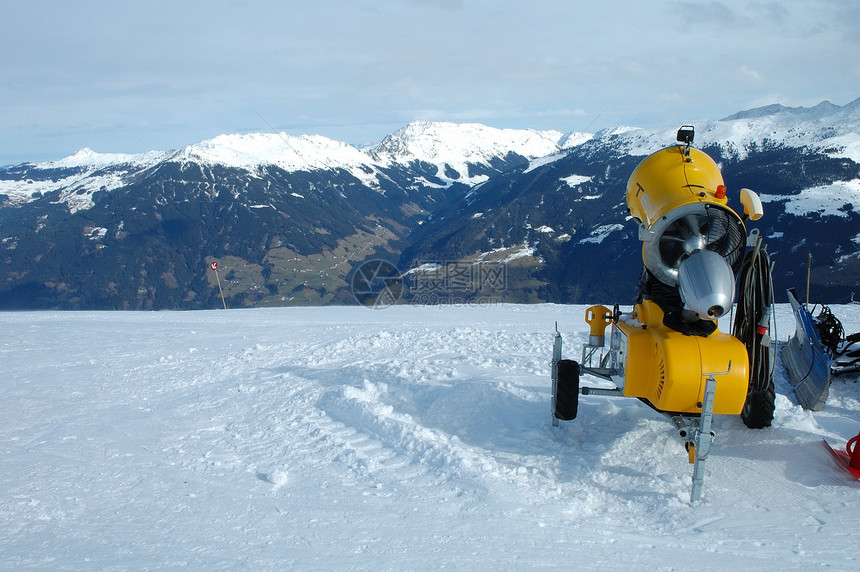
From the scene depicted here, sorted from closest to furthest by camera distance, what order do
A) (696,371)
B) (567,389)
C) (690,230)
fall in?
(696,371) → (690,230) → (567,389)

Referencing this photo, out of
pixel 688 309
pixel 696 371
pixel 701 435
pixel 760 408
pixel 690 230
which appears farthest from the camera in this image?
pixel 760 408

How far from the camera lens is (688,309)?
540cm

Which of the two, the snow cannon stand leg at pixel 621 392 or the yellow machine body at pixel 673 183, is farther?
the yellow machine body at pixel 673 183

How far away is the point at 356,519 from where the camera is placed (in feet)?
16.5

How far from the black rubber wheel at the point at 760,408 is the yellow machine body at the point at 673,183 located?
2.55 m

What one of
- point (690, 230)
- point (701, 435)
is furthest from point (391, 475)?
point (690, 230)

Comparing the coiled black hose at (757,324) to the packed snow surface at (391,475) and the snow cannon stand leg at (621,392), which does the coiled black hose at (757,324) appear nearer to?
the packed snow surface at (391,475)

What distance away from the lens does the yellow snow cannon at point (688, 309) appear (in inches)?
205

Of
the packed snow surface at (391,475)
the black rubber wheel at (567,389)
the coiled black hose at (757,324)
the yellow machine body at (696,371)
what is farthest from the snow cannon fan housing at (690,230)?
the packed snow surface at (391,475)

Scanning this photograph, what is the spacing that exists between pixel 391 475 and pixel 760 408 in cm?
475

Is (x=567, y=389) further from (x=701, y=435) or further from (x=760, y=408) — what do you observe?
(x=760, y=408)

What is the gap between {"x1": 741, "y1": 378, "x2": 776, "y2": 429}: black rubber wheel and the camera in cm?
655

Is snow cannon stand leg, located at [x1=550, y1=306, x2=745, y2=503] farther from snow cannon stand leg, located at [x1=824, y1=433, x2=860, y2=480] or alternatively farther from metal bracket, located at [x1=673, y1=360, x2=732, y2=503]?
snow cannon stand leg, located at [x1=824, y1=433, x2=860, y2=480]

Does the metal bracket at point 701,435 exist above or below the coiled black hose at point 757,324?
below
